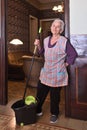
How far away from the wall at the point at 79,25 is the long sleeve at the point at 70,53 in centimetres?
12

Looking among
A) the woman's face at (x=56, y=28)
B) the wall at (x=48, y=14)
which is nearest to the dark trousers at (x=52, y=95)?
the woman's face at (x=56, y=28)

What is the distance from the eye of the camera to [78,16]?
8.22ft

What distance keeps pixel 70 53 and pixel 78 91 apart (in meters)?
0.58

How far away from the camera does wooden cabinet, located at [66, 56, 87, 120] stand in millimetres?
2529

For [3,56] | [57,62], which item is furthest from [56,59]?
[3,56]

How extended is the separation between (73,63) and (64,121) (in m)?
0.84

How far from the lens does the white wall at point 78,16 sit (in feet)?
8.14

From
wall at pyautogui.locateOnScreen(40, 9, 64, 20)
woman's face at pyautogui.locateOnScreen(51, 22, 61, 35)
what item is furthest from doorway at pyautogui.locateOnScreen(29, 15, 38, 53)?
woman's face at pyautogui.locateOnScreen(51, 22, 61, 35)

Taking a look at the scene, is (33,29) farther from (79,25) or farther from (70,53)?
(70,53)

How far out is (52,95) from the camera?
254 cm

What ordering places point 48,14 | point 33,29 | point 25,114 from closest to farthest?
1. point 25,114
2. point 33,29
3. point 48,14

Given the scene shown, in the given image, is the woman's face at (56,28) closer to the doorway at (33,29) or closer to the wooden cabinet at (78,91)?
the wooden cabinet at (78,91)

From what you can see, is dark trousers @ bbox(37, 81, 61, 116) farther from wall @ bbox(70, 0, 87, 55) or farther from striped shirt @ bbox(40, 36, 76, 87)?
wall @ bbox(70, 0, 87, 55)

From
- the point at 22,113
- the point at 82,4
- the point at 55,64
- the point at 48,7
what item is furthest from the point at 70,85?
the point at 48,7
